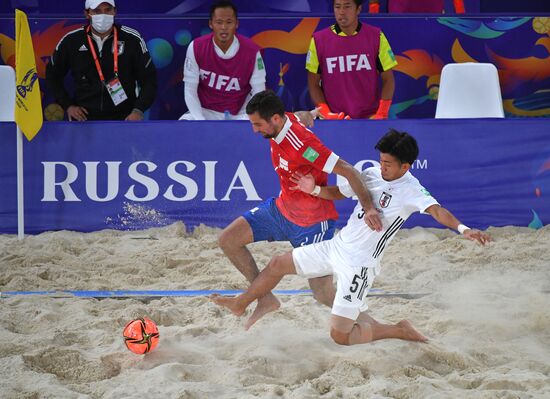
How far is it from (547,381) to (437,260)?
2474mm

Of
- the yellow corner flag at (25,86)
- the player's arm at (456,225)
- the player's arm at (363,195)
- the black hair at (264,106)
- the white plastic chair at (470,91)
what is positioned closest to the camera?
the player's arm at (456,225)

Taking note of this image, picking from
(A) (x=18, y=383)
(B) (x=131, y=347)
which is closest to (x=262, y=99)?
(B) (x=131, y=347)

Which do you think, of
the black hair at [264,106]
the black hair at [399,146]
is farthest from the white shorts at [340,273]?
the black hair at [264,106]

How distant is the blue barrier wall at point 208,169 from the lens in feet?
24.0

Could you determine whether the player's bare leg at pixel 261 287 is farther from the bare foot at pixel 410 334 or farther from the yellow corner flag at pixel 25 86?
the yellow corner flag at pixel 25 86

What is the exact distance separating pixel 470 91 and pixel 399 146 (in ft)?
12.8

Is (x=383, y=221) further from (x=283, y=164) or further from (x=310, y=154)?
(x=283, y=164)

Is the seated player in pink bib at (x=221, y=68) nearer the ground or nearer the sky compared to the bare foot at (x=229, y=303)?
nearer the sky

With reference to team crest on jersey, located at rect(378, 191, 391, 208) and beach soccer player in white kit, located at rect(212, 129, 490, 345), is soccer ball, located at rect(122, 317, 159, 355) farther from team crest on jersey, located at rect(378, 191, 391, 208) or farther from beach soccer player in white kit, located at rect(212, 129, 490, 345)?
team crest on jersey, located at rect(378, 191, 391, 208)

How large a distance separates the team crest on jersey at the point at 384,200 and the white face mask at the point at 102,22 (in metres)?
3.92

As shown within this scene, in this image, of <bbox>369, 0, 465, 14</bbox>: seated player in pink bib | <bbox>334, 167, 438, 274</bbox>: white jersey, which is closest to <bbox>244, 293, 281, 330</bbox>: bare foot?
<bbox>334, 167, 438, 274</bbox>: white jersey

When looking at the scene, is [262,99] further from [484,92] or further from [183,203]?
[484,92]

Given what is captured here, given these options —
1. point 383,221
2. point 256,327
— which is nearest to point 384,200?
point 383,221

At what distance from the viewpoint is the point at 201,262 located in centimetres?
655
